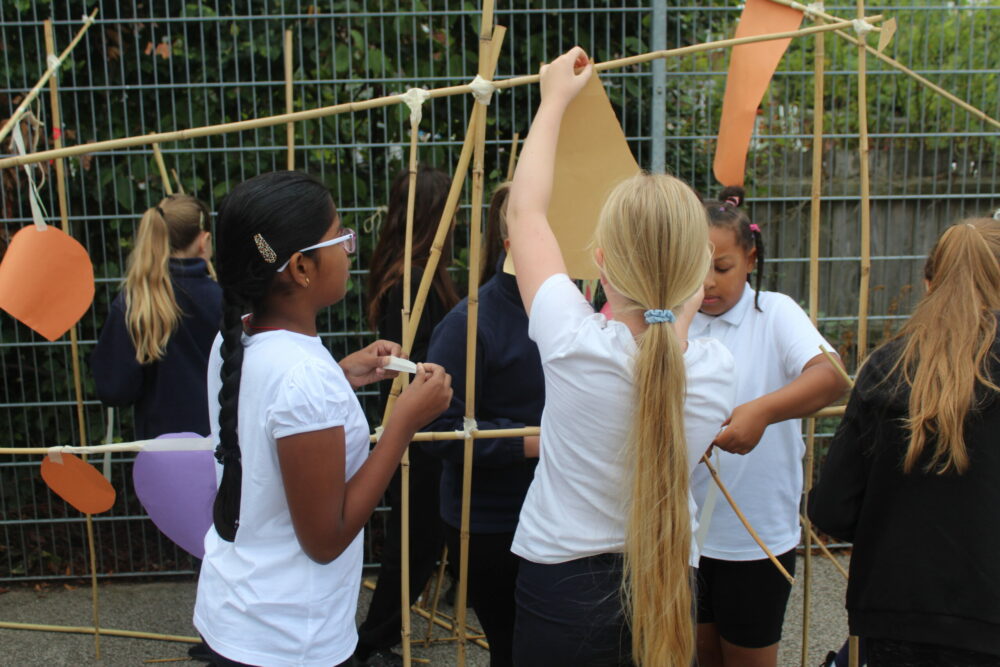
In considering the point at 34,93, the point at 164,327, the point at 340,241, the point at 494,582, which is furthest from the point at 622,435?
the point at 164,327

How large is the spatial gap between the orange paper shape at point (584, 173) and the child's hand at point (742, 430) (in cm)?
41

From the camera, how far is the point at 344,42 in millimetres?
3785

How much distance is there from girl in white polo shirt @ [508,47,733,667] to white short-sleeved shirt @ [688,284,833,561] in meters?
0.67

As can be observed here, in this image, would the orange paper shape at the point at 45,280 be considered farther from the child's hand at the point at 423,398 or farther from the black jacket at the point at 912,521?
the black jacket at the point at 912,521

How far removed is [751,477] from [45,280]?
173cm

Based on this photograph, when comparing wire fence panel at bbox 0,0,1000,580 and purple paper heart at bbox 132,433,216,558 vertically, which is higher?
wire fence panel at bbox 0,0,1000,580

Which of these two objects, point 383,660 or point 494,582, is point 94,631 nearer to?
point 383,660

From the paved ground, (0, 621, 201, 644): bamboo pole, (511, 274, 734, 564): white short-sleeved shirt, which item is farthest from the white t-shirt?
(0, 621, 201, 644): bamboo pole

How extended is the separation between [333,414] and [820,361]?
115 centimetres

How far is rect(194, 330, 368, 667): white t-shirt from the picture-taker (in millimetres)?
1481

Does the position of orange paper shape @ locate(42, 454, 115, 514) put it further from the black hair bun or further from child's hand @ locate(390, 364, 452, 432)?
the black hair bun

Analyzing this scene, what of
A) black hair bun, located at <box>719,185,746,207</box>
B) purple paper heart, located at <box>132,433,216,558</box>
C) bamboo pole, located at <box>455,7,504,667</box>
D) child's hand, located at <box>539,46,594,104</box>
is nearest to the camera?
child's hand, located at <box>539,46,594,104</box>

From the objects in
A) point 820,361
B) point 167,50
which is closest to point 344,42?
point 167,50

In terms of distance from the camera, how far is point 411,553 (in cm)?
307
